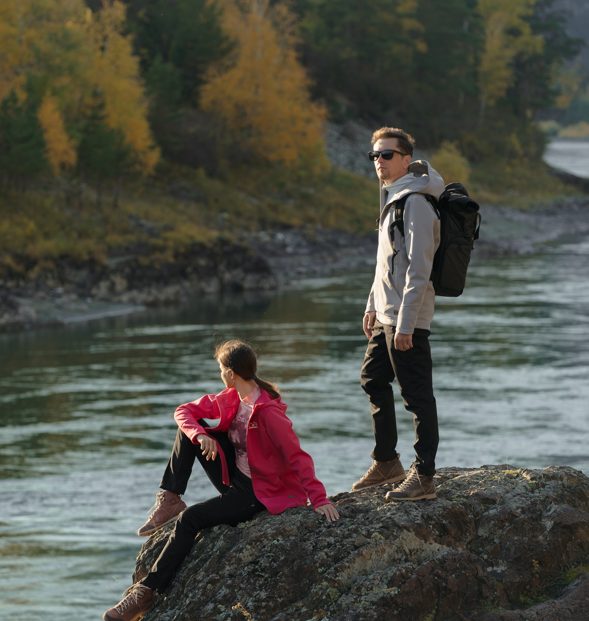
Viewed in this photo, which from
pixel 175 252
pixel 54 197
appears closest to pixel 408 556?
pixel 175 252

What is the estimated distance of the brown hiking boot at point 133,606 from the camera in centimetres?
464

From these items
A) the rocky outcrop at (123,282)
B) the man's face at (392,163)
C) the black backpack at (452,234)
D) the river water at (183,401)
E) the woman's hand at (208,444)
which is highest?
the man's face at (392,163)

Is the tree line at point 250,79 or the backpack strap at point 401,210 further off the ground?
the tree line at point 250,79

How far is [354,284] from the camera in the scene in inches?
1446

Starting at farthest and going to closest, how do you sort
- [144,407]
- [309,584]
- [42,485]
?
[144,407] → [42,485] → [309,584]

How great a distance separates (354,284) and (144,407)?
19884 millimetres

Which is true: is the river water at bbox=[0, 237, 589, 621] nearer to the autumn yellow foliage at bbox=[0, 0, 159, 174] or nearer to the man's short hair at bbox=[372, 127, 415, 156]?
the man's short hair at bbox=[372, 127, 415, 156]

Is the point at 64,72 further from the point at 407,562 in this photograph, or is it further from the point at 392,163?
the point at 407,562

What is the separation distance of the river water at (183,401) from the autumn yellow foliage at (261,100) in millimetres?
20712

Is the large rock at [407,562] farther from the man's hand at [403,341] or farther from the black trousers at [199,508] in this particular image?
the man's hand at [403,341]

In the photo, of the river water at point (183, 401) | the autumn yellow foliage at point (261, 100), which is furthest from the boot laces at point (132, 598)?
the autumn yellow foliage at point (261, 100)

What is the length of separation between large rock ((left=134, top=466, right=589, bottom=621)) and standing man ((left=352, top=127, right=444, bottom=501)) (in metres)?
0.32

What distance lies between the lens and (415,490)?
4.86 metres

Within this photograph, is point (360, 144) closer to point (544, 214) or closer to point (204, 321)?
point (544, 214)
